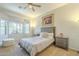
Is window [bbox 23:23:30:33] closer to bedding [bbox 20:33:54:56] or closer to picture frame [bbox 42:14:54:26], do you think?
bedding [bbox 20:33:54:56]

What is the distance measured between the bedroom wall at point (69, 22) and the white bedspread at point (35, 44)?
0.23 m

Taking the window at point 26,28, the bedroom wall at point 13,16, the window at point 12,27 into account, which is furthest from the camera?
the window at point 26,28

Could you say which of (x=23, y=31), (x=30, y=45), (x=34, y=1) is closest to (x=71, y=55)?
(x=30, y=45)

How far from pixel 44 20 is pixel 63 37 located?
61cm

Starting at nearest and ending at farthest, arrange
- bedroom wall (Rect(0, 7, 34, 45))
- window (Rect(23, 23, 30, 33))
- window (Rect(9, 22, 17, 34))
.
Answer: bedroom wall (Rect(0, 7, 34, 45))
window (Rect(9, 22, 17, 34))
window (Rect(23, 23, 30, 33))

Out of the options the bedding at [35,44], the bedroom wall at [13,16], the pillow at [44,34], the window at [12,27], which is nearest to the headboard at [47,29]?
the pillow at [44,34]

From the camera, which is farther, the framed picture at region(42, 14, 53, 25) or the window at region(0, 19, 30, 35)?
the framed picture at region(42, 14, 53, 25)

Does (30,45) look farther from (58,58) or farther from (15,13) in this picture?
(15,13)

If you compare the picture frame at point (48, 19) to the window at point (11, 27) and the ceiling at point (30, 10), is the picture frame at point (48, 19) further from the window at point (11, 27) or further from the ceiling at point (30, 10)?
the window at point (11, 27)

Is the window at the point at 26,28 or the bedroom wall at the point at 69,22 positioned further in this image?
the window at the point at 26,28

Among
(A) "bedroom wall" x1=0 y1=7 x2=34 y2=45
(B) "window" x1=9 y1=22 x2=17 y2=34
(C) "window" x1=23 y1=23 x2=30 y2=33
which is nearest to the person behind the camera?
(A) "bedroom wall" x1=0 y1=7 x2=34 y2=45

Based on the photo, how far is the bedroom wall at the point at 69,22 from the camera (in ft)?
5.76

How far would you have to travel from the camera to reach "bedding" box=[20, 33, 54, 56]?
173cm

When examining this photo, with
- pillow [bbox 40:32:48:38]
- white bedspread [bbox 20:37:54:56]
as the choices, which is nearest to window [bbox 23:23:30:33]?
white bedspread [bbox 20:37:54:56]
